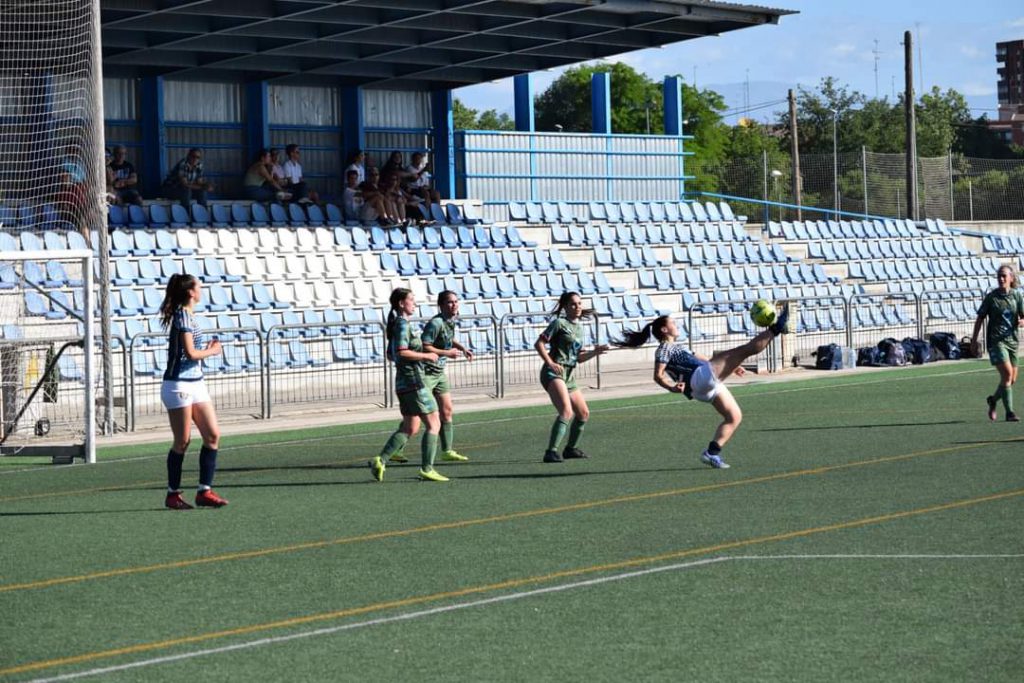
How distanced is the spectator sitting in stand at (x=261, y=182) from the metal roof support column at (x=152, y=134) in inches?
75.4

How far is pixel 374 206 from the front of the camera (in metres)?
32.4

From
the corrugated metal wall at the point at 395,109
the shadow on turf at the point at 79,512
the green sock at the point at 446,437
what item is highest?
the corrugated metal wall at the point at 395,109

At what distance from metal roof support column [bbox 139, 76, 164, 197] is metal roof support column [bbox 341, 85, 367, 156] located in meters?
4.71

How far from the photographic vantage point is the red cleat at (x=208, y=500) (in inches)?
500

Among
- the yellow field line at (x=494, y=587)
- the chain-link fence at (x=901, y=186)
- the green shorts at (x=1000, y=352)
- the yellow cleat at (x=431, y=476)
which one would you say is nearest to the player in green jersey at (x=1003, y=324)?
the green shorts at (x=1000, y=352)

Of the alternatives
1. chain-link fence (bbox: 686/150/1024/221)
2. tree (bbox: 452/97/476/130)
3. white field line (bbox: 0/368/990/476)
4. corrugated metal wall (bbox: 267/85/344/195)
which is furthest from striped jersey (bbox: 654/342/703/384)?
tree (bbox: 452/97/476/130)

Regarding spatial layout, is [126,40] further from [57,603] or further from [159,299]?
[57,603]

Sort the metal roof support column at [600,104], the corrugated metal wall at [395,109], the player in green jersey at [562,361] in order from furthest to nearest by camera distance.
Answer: the metal roof support column at [600,104] < the corrugated metal wall at [395,109] < the player in green jersey at [562,361]

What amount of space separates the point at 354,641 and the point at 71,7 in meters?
17.5

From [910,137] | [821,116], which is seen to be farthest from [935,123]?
[910,137]

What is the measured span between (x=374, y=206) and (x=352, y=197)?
0.57 metres

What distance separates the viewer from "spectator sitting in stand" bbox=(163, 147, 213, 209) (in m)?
30.0

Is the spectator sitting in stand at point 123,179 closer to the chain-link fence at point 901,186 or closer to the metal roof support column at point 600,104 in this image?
the metal roof support column at point 600,104

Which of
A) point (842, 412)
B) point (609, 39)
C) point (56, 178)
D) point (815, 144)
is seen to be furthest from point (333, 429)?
point (815, 144)
